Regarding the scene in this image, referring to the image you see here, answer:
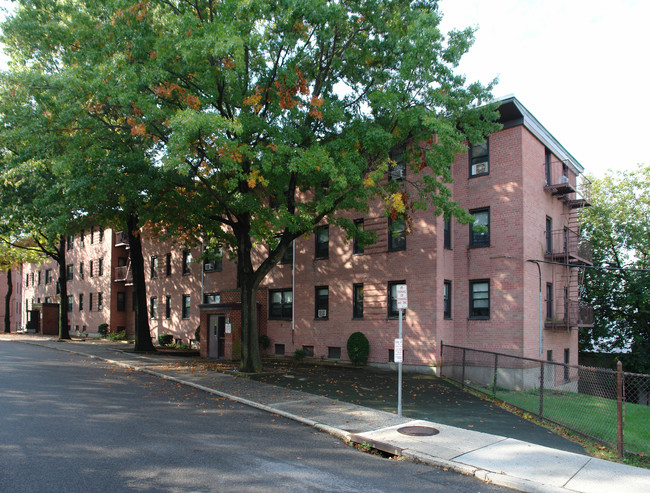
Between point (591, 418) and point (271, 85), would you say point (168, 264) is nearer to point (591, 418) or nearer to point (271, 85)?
point (271, 85)

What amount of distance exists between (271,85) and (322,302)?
1120 centimetres

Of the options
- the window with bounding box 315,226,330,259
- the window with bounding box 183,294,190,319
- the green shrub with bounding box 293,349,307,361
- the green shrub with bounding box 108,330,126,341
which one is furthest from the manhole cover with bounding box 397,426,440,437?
the green shrub with bounding box 108,330,126,341

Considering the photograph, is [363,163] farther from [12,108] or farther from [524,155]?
[12,108]

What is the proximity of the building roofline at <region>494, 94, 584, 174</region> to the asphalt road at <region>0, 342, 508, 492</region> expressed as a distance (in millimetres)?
12883

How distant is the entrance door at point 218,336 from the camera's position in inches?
897

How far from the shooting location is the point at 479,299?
19.8 meters

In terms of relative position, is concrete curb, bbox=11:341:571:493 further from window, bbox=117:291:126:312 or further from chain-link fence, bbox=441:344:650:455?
window, bbox=117:291:126:312

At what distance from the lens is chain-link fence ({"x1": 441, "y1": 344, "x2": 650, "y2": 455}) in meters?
10.7

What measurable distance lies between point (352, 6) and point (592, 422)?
42.3 ft

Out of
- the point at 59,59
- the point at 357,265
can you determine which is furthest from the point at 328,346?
the point at 59,59

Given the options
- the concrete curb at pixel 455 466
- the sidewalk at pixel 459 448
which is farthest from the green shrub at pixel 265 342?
the concrete curb at pixel 455 466

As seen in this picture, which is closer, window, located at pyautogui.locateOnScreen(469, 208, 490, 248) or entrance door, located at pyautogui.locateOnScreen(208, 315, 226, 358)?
window, located at pyautogui.locateOnScreen(469, 208, 490, 248)

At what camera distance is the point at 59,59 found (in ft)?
57.0

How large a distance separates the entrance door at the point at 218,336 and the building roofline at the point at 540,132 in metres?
14.7
